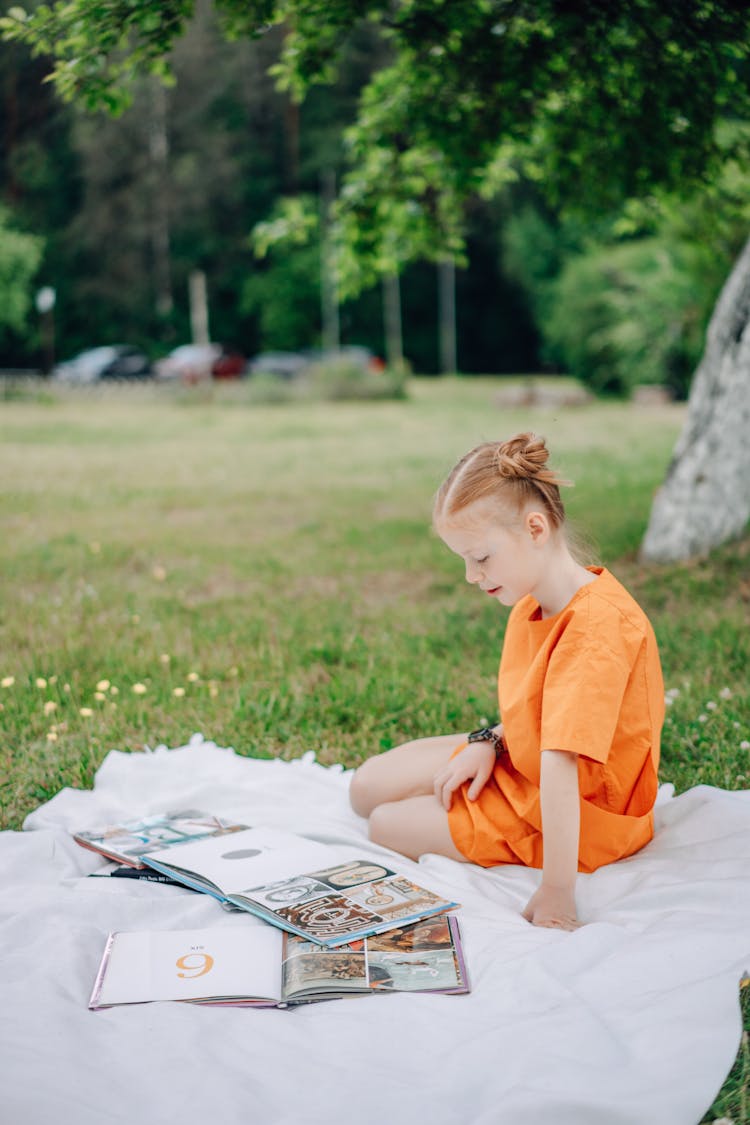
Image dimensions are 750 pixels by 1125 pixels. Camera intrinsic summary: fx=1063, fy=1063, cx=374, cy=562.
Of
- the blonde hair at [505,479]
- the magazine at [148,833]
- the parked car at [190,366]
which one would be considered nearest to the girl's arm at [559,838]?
the blonde hair at [505,479]

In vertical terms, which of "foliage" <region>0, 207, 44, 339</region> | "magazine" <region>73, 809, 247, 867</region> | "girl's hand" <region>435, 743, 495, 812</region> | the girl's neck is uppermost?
"foliage" <region>0, 207, 44, 339</region>

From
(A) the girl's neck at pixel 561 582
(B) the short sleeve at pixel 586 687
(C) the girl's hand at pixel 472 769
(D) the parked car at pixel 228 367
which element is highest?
(D) the parked car at pixel 228 367

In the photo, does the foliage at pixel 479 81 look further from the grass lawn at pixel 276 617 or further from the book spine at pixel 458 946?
the book spine at pixel 458 946

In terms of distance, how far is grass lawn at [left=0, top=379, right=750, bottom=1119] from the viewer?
423 centimetres

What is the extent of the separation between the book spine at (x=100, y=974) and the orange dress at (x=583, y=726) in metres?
1.00

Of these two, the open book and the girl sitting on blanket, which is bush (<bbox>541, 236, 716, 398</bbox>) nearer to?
the girl sitting on blanket

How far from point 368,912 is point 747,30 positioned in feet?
14.8

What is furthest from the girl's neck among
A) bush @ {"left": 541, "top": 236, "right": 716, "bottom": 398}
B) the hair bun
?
bush @ {"left": 541, "top": 236, "right": 716, "bottom": 398}

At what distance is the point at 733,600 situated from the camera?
19.0ft

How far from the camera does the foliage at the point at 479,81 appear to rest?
5.01m

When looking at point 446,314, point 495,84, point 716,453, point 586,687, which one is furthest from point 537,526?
point 446,314

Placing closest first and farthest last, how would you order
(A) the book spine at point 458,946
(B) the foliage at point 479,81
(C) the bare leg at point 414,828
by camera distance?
(A) the book spine at point 458,946
(C) the bare leg at point 414,828
(B) the foliage at point 479,81

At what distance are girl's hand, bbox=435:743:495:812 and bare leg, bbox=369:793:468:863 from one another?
85mm

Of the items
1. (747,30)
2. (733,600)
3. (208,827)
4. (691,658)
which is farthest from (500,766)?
(747,30)
